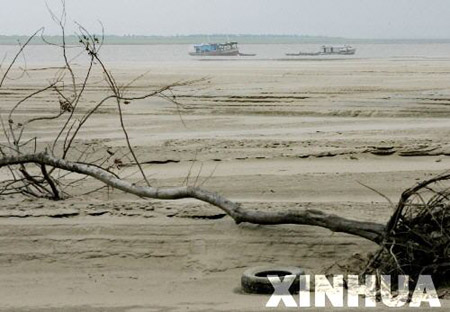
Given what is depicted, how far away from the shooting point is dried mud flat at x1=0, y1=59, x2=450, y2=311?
13.5 feet

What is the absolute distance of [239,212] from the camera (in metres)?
4.66

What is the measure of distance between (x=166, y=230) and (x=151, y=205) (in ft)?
1.41

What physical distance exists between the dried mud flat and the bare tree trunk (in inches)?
3.4

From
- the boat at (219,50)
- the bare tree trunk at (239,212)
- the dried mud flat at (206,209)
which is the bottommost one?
the boat at (219,50)

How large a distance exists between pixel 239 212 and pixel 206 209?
40 cm

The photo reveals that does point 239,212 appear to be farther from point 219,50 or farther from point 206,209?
point 219,50

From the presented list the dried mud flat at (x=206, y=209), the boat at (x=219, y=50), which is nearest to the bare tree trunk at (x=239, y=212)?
the dried mud flat at (x=206, y=209)

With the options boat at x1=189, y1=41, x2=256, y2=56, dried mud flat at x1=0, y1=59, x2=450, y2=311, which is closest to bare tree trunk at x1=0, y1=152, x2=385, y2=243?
dried mud flat at x1=0, y1=59, x2=450, y2=311

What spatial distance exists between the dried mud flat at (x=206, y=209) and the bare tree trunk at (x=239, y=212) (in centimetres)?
9

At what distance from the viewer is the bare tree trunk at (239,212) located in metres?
4.32

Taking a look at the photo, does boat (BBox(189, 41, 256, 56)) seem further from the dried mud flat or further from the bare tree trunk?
the bare tree trunk

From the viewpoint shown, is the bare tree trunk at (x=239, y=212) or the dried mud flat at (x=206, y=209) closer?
the dried mud flat at (x=206, y=209)

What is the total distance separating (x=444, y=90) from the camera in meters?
11.6

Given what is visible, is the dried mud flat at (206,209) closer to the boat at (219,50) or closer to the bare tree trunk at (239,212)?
the bare tree trunk at (239,212)
